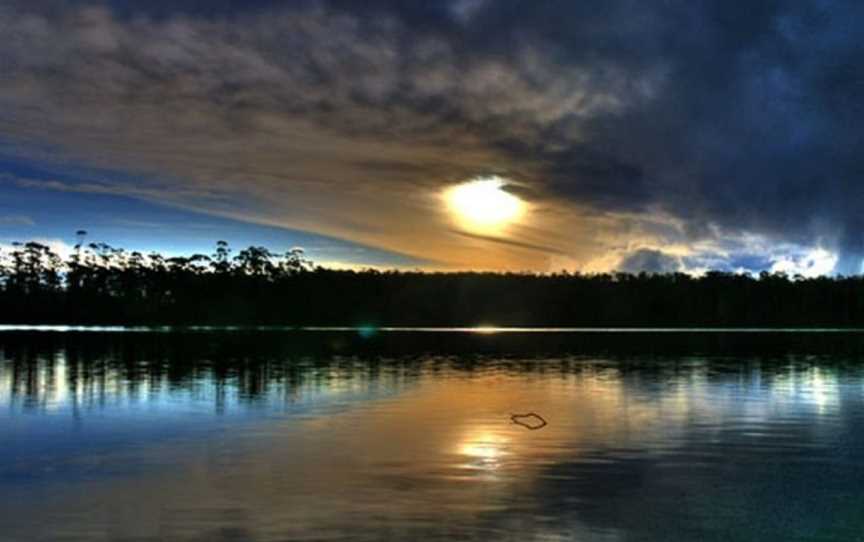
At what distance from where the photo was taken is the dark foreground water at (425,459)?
21375mm

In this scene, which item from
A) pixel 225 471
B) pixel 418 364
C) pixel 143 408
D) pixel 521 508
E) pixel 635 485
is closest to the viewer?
pixel 521 508

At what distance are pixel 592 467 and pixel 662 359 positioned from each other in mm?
70366

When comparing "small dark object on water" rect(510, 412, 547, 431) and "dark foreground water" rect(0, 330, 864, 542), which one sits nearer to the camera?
"dark foreground water" rect(0, 330, 864, 542)

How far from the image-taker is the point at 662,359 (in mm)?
96750

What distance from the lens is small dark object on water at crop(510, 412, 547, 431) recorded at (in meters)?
39.3

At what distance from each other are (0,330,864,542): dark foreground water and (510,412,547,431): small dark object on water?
30.2 inches

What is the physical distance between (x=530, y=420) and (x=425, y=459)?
12.2 meters

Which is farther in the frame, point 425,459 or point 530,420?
point 530,420

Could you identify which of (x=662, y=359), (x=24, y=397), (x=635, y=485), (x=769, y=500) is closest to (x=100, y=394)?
(x=24, y=397)

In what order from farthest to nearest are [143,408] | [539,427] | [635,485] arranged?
[143,408] < [539,427] < [635,485]

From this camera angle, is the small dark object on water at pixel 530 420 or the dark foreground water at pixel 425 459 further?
the small dark object on water at pixel 530 420

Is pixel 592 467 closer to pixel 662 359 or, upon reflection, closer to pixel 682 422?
pixel 682 422

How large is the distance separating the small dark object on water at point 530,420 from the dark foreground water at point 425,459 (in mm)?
768

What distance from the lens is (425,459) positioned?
30.5 meters
